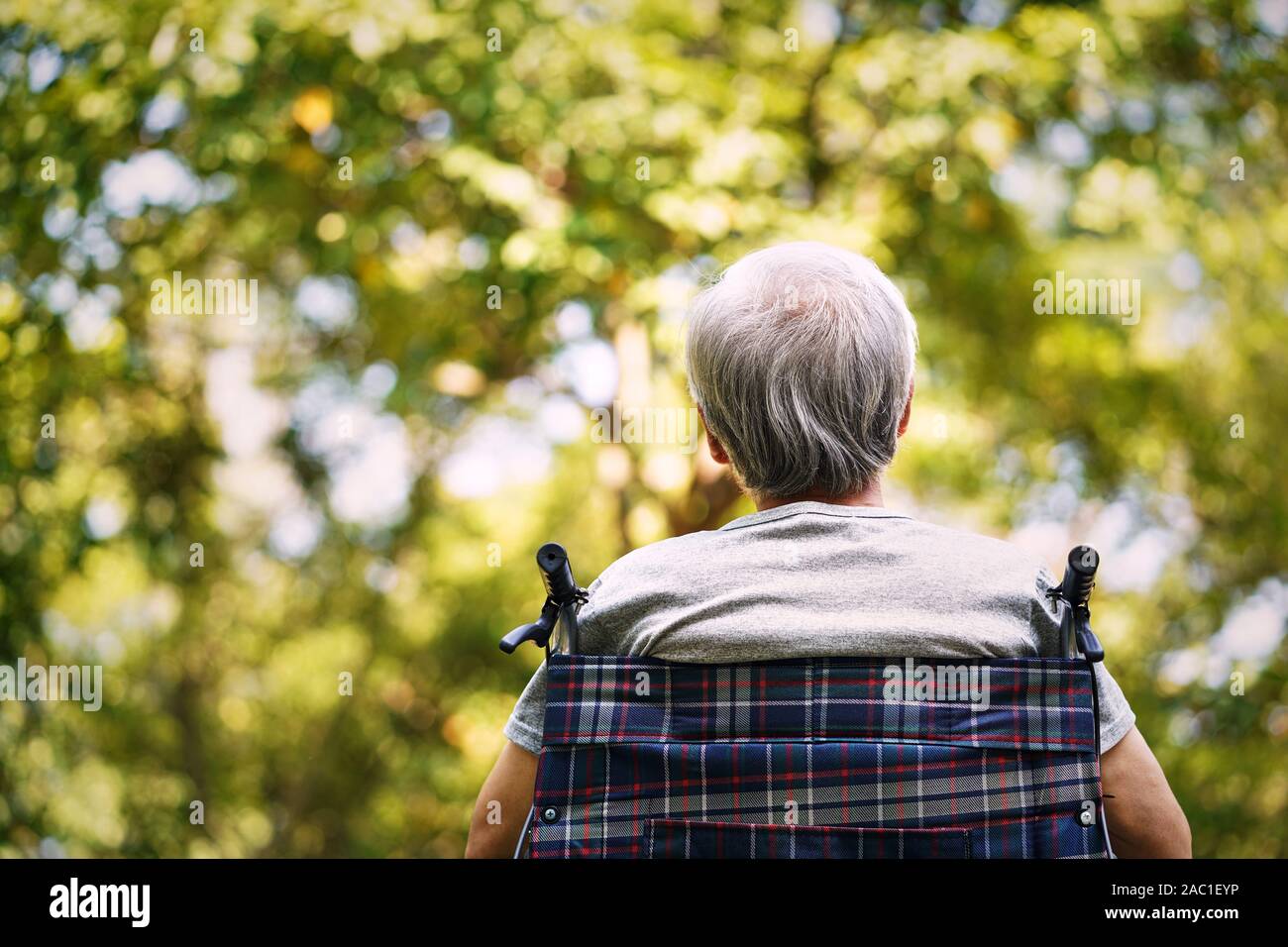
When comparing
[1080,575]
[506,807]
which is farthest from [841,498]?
[506,807]

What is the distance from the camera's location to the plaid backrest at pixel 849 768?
1031 millimetres

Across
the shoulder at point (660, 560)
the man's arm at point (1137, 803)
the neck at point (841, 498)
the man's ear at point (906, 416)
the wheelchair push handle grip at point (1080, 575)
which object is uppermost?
the man's ear at point (906, 416)

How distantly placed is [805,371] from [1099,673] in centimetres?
42

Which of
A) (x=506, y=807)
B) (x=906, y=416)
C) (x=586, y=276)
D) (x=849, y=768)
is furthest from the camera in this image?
(x=586, y=276)

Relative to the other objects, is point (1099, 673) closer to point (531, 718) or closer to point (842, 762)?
point (842, 762)

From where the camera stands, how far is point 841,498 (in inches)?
47.2

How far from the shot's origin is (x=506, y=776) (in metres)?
1.14

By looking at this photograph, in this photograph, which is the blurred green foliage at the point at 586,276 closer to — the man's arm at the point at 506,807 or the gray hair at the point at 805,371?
the gray hair at the point at 805,371

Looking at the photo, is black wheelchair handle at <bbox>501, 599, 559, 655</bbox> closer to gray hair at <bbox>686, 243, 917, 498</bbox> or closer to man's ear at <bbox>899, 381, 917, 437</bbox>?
gray hair at <bbox>686, 243, 917, 498</bbox>

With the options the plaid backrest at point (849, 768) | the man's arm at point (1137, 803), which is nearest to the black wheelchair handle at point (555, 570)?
the plaid backrest at point (849, 768)

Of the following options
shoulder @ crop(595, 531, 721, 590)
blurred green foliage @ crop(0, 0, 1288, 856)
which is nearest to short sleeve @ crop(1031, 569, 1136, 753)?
shoulder @ crop(595, 531, 721, 590)

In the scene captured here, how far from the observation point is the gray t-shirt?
1055mm
